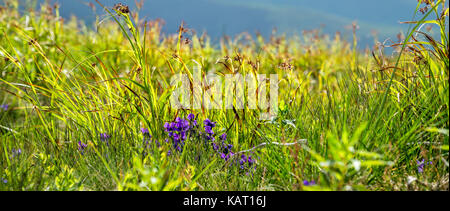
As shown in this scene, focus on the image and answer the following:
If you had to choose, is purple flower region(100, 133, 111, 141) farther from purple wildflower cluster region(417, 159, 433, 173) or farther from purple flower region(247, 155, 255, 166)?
purple wildflower cluster region(417, 159, 433, 173)

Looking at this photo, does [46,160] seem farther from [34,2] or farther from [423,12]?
[34,2]

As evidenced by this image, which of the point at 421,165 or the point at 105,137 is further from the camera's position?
the point at 105,137

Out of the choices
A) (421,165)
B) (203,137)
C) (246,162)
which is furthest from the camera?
(203,137)

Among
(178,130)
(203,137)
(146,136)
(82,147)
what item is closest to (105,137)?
(82,147)

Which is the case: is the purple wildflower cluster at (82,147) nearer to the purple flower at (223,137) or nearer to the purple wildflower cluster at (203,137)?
the purple wildflower cluster at (203,137)

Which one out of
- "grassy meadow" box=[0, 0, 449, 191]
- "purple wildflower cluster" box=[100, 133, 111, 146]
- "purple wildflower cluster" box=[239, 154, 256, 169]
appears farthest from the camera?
"purple wildflower cluster" box=[100, 133, 111, 146]

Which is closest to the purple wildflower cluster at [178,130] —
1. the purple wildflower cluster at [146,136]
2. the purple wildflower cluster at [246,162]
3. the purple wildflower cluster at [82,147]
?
the purple wildflower cluster at [146,136]

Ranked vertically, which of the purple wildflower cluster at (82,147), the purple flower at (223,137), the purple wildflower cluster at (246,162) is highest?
the purple flower at (223,137)

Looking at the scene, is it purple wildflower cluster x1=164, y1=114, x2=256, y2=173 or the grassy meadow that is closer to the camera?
the grassy meadow

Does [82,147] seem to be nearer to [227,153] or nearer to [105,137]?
[105,137]

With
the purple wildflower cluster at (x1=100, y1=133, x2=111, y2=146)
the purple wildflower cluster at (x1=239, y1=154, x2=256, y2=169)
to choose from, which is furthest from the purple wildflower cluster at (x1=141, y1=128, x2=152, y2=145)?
the purple wildflower cluster at (x1=239, y1=154, x2=256, y2=169)
